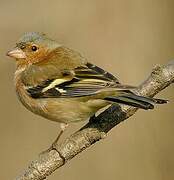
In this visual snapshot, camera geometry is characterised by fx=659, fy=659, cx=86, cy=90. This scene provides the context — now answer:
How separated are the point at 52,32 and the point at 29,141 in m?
1.84

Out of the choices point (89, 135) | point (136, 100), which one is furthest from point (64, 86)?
point (136, 100)

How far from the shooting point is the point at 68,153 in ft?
14.0

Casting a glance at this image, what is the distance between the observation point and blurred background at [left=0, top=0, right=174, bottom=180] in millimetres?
6156

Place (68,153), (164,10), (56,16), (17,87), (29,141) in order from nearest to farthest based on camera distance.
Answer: (68,153) → (17,87) → (164,10) → (29,141) → (56,16)

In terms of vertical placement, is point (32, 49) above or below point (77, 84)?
above

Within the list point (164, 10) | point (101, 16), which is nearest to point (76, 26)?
point (101, 16)

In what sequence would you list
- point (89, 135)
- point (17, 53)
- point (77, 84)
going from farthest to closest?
point (17, 53)
point (77, 84)
point (89, 135)

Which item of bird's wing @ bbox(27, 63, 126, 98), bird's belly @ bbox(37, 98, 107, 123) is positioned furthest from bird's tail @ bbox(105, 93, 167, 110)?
bird's belly @ bbox(37, 98, 107, 123)

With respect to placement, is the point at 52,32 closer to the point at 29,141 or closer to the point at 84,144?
the point at 29,141

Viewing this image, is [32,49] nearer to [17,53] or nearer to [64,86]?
[17,53]

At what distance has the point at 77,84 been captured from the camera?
4.70 meters

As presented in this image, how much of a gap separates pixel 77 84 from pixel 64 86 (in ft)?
0.41

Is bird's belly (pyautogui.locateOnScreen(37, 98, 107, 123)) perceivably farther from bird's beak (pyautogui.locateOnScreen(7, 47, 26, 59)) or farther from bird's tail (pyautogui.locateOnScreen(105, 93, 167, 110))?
bird's beak (pyautogui.locateOnScreen(7, 47, 26, 59))

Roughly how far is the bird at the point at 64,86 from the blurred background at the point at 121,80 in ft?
3.95
